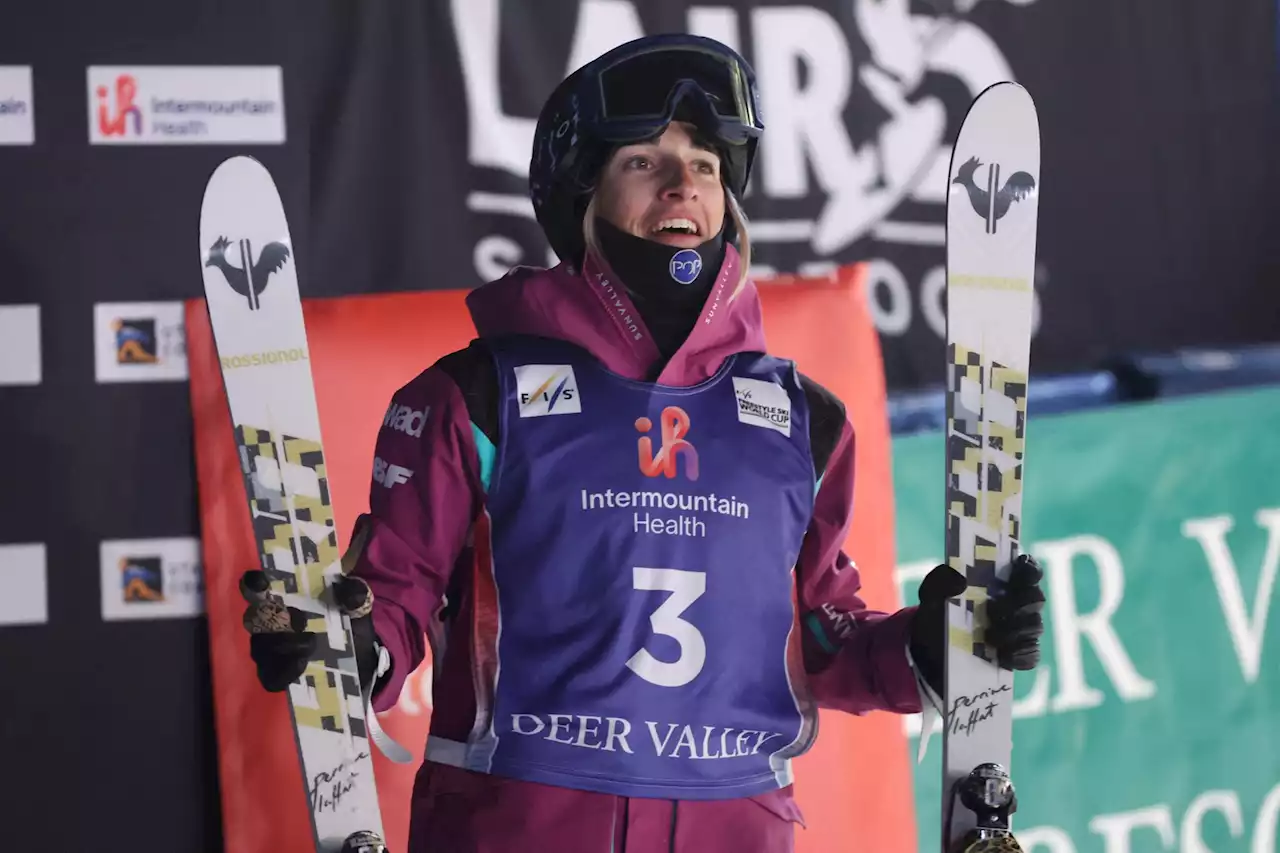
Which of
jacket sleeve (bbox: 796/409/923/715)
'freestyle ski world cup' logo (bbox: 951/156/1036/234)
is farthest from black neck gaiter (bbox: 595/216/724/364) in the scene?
'freestyle ski world cup' logo (bbox: 951/156/1036/234)

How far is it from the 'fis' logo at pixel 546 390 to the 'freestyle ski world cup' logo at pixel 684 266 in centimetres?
18

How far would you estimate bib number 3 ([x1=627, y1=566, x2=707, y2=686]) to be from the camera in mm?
1647

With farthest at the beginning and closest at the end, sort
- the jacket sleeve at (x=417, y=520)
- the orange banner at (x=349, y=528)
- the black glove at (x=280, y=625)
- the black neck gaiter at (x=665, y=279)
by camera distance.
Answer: the orange banner at (x=349, y=528) → the black neck gaiter at (x=665, y=279) → the jacket sleeve at (x=417, y=520) → the black glove at (x=280, y=625)

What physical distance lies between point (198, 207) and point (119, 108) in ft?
0.86

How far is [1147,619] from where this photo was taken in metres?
3.17

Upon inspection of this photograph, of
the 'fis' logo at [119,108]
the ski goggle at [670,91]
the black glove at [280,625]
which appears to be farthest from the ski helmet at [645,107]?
the 'fis' logo at [119,108]

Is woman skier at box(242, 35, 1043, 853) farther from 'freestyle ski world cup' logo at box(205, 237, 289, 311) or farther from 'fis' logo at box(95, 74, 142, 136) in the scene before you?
'fis' logo at box(95, 74, 142, 136)

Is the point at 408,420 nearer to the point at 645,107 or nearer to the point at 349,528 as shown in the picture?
the point at 645,107

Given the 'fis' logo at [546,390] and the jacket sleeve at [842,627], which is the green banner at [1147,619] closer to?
the jacket sleeve at [842,627]

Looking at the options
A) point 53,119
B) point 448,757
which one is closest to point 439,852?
point 448,757

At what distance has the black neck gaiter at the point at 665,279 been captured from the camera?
1.80 meters

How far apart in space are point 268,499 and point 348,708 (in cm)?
28

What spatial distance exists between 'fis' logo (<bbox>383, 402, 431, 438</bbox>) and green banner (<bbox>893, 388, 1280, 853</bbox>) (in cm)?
153

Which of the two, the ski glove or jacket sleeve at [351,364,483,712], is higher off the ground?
jacket sleeve at [351,364,483,712]
